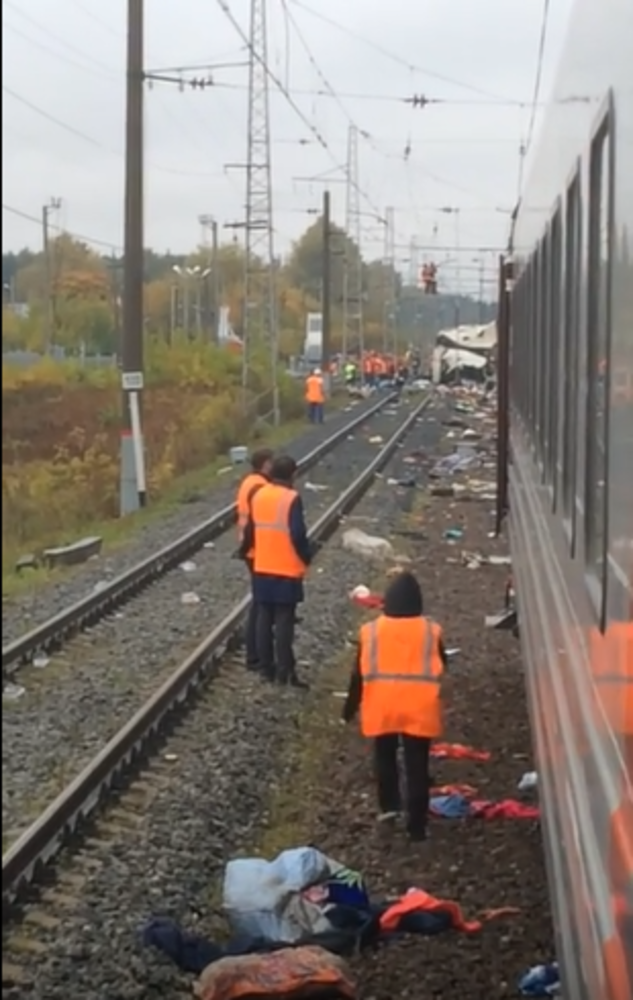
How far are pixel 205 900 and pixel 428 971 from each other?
110 centimetres

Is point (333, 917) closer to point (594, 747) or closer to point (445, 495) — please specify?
point (594, 747)

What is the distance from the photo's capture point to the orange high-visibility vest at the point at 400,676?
24.0ft

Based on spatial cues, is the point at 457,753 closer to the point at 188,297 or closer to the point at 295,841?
the point at 295,841

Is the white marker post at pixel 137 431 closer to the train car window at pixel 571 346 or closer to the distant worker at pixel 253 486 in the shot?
the distant worker at pixel 253 486

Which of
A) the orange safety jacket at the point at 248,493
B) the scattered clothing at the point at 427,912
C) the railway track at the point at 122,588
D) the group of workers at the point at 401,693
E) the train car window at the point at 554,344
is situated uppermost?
the train car window at the point at 554,344

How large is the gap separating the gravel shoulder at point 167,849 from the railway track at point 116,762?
0.29ft

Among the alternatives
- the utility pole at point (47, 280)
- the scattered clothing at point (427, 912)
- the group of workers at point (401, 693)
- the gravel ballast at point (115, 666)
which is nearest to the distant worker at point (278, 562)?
the gravel ballast at point (115, 666)

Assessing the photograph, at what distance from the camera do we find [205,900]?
6762 mm

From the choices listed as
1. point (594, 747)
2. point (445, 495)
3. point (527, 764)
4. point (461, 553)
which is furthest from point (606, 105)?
point (445, 495)

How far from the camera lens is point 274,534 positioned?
10.4 metres

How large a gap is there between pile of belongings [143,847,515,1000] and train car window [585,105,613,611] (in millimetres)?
2306

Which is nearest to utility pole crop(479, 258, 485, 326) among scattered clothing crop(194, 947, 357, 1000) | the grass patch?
the grass patch

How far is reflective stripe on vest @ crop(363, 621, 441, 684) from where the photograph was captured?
24.0 ft

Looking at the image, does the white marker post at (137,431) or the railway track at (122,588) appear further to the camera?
the white marker post at (137,431)
